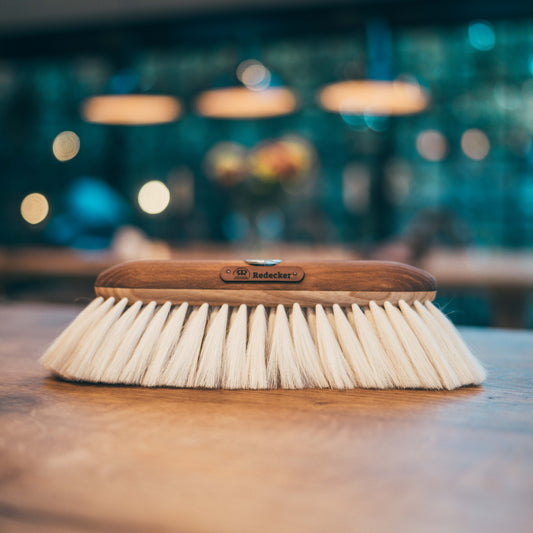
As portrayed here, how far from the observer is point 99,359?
577mm

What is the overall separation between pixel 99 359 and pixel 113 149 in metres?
6.00

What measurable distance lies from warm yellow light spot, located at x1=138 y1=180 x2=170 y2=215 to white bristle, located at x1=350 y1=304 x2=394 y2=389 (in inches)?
225

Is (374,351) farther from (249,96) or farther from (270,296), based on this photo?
(249,96)

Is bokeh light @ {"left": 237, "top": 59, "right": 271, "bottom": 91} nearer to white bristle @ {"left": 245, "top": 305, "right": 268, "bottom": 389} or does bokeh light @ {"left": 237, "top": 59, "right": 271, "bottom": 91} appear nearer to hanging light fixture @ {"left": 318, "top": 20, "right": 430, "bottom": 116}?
hanging light fixture @ {"left": 318, "top": 20, "right": 430, "bottom": 116}

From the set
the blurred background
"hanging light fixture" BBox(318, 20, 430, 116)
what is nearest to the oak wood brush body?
the blurred background

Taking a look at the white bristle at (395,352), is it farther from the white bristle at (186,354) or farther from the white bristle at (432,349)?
the white bristle at (186,354)

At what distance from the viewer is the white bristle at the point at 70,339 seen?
0.59m

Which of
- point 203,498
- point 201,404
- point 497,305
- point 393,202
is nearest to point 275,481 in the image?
point 203,498

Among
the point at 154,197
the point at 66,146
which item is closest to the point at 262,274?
the point at 154,197

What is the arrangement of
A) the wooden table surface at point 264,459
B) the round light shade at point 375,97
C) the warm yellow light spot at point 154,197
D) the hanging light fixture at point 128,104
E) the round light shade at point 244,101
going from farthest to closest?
the warm yellow light spot at point 154,197 < the hanging light fixture at point 128,104 < the round light shade at point 244,101 < the round light shade at point 375,97 < the wooden table surface at point 264,459

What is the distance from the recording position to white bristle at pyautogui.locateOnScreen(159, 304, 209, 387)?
57cm

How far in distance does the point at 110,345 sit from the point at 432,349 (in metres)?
0.32

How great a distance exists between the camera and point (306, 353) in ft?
1.89

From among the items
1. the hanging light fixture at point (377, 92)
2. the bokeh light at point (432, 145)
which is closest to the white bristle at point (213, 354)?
the hanging light fixture at point (377, 92)
